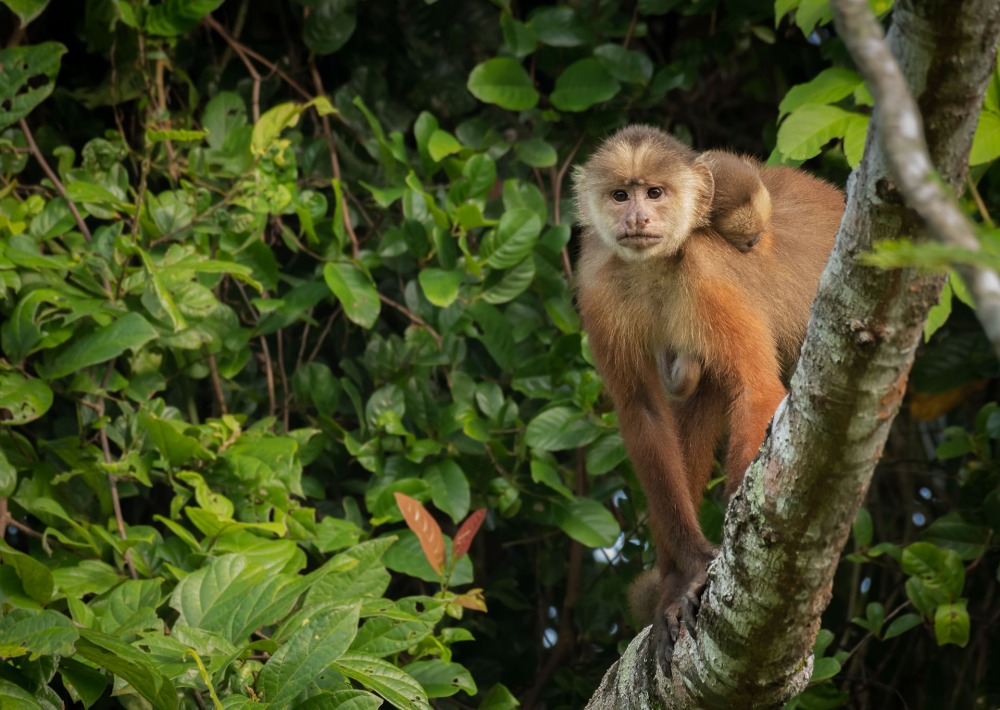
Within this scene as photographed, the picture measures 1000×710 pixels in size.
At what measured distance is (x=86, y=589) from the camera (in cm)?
Result: 373

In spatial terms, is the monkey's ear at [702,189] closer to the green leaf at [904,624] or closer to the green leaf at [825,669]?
the green leaf at [825,669]

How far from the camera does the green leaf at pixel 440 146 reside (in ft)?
16.4

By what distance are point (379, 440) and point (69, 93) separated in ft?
7.31

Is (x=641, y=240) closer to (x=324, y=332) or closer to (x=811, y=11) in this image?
(x=811, y=11)

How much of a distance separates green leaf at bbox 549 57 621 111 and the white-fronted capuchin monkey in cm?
91

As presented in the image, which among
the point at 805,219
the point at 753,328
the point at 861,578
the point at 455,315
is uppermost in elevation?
the point at 805,219

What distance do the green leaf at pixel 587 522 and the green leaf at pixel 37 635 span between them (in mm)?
2087

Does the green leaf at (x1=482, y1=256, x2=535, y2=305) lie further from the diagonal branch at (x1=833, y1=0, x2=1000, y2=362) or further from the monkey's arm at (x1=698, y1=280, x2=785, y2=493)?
the diagonal branch at (x1=833, y1=0, x2=1000, y2=362)

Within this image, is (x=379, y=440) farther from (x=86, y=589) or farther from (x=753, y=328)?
(x=753, y=328)

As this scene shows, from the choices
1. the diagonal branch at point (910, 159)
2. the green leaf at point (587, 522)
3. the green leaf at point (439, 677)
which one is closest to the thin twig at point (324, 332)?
the green leaf at point (587, 522)

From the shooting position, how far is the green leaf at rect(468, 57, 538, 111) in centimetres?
509

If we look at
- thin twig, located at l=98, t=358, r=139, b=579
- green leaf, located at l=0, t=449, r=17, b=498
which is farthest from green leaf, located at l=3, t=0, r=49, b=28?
green leaf, located at l=0, t=449, r=17, b=498

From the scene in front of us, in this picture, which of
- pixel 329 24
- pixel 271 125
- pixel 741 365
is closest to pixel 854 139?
pixel 741 365

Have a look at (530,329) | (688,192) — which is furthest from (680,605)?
(530,329)
